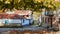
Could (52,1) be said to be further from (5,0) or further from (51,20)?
(51,20)

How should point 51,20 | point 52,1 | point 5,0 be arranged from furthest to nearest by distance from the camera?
point 51,20 < point 52,1 < point 5,0

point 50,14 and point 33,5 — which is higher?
point 33,5

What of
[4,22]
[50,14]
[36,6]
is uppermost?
[36,6]

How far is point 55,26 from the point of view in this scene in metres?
12.1

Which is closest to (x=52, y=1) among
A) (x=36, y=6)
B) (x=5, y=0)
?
(x=36, y=6)

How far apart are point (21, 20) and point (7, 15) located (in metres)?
1.76

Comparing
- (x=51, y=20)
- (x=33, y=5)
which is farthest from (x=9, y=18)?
(x=33, y=5)

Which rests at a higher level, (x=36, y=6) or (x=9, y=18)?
(x=36, y=6)

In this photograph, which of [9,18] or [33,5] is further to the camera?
[9,18]

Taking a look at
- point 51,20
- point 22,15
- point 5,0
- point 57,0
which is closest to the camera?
point 5,0

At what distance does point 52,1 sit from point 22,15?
499 inches

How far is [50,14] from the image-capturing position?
41.6 ft

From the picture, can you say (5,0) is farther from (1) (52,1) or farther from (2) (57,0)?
(2) (57,0)

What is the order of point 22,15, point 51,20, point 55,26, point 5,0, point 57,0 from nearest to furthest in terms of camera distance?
1. point 5,0
2. point 57,0
3. point 55,26
4. point 51,20
5. point 22,15
